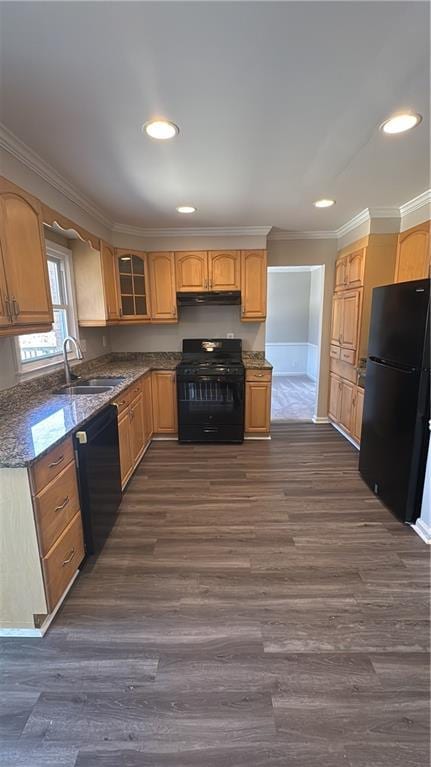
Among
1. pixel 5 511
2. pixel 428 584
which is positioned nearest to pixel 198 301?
pixel 5 511

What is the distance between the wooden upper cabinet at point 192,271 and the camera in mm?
3973

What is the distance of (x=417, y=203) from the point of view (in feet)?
10.0

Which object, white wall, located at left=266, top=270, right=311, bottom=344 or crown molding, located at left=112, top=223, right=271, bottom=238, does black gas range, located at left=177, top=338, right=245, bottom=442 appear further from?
white wall, located at left=266, top=270, right=311, bottom=344

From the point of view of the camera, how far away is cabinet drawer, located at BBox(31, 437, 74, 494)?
1471 millimetres

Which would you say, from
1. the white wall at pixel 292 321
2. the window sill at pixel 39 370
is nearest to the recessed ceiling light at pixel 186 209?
the window sill at pixel 39 370

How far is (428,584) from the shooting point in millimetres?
1854

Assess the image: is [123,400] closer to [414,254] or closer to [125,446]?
[125,446]

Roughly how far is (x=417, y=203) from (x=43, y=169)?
3208mm

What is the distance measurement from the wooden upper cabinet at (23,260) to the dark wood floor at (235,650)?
1.60 m

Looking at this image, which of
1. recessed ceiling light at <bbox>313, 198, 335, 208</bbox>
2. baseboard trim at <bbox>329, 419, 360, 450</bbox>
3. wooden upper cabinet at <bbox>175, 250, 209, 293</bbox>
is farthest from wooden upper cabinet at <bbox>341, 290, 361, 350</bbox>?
wooden upper cabinet at <bbox>175, 250, 209, 293</bbox>

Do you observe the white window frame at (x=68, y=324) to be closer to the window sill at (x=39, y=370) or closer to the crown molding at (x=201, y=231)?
the window sill at (x=39, y=370)

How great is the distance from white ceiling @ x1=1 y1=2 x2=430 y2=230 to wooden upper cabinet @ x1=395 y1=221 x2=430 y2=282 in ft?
1.59

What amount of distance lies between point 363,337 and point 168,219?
2.49 metres

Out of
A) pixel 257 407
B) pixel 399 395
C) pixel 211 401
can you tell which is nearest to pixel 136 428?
pixel 211 401
